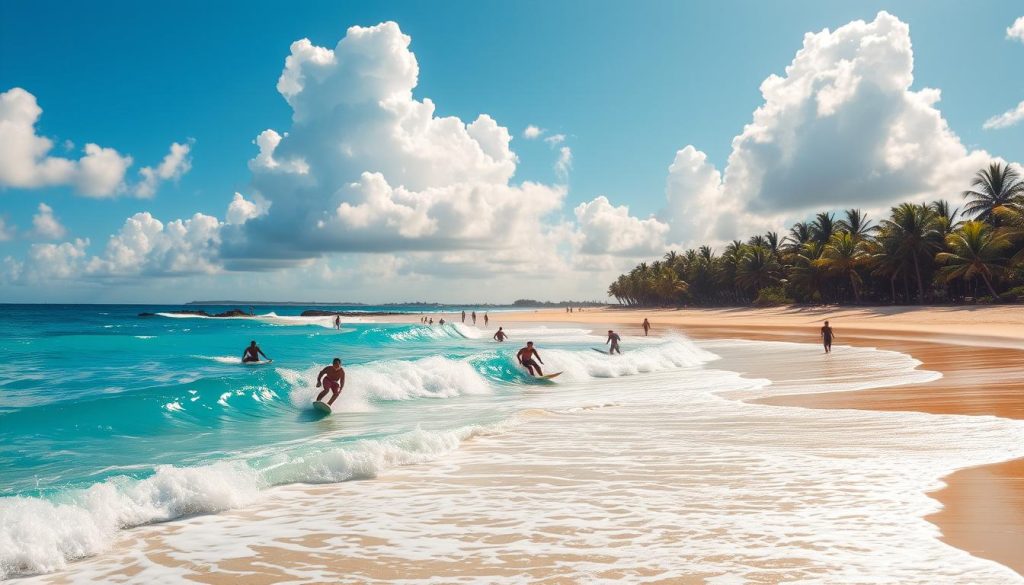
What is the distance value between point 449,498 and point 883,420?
27.2 ft

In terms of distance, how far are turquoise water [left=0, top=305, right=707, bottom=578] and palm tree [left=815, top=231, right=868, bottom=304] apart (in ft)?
150

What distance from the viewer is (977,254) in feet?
162

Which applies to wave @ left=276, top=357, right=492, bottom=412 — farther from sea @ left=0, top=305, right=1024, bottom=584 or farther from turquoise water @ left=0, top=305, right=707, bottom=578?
sea @ left=0, top=305, right=1024, bottom=584

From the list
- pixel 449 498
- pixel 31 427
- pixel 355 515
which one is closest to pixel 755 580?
pixel 449 498

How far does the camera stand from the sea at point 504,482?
5.05 m

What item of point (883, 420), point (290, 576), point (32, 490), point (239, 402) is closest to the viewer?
point (290, 576)

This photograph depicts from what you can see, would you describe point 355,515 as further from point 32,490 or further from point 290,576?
point 32,490

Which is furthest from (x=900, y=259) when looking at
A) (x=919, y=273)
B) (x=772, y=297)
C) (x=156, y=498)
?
(x=156, y=498)

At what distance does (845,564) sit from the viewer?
4.71 m

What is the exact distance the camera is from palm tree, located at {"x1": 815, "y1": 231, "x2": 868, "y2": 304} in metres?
63.2

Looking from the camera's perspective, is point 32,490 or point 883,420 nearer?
point 32,490

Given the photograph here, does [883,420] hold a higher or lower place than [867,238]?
lower

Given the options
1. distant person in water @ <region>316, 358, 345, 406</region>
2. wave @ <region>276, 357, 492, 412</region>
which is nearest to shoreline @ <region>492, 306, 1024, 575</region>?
wave @ <region>276, 357, 492, 412</region>

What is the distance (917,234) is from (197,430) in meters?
63.4
